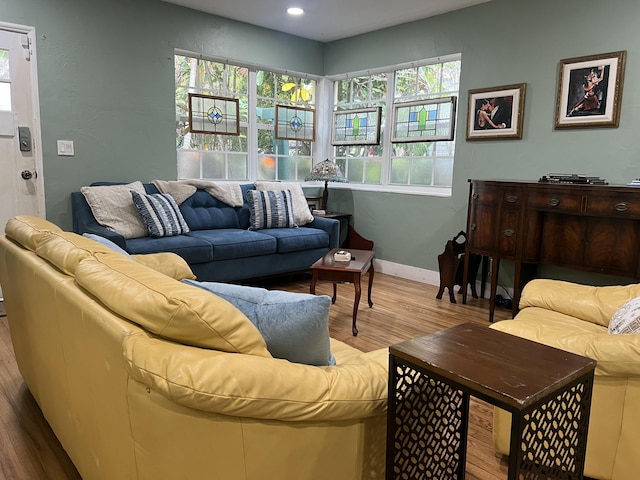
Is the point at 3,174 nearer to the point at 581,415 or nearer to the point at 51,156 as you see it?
the point at 51,156

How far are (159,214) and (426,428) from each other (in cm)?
303

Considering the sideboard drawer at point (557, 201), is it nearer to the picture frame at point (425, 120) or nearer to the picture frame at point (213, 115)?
the picture frame at point (425, 120)

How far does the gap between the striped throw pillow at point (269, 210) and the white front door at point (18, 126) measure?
1.75m

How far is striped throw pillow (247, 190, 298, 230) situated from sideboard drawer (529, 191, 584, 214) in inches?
86.9

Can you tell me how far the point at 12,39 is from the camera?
3.56m

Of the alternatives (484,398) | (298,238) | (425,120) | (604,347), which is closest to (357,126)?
(425,120)

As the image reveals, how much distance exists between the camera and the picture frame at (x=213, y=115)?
462 centimetres

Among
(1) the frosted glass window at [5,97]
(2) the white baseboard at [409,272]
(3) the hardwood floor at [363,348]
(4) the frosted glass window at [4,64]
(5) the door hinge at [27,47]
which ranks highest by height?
(5) the door hinge at [27,47]

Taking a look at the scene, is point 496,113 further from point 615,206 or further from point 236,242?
point 236,242

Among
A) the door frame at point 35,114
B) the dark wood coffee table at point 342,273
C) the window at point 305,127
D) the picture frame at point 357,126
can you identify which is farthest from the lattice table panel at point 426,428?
the picture frame at point 357,126

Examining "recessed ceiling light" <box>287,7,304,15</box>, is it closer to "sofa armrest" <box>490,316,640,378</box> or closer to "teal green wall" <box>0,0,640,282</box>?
"teal green wall" <box>0,0,640,282</box>

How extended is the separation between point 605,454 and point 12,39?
4.41 m

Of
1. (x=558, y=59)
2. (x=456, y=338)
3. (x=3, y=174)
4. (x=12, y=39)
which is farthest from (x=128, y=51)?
(x=456, y=338)

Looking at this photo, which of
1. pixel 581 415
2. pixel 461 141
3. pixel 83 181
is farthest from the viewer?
pixel 461 141
